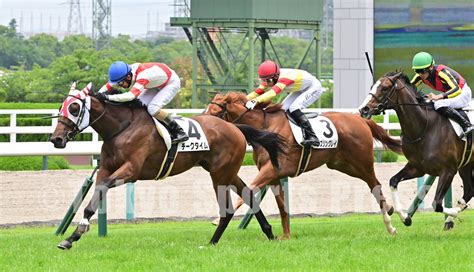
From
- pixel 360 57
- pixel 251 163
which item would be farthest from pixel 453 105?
pixel 360 57

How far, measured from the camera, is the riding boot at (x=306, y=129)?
11.2 metres

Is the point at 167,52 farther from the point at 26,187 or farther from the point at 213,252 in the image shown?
the point at 213,252

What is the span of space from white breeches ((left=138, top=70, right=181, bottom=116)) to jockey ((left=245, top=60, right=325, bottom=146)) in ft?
2.76

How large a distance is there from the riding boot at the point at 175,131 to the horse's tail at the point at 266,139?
2.39 feet

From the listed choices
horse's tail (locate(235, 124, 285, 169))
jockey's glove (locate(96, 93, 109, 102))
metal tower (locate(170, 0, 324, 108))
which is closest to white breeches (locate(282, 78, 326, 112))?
horse's tail (locate(235, 124, 285, 169))

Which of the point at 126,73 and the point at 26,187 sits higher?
the point at 126,73

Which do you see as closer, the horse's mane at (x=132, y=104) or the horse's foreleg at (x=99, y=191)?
the horse's foreleg at (x=99, y=191)

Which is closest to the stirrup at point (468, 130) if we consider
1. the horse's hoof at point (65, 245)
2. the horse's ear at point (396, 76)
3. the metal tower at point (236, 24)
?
the horse's ear at point (396, 76)

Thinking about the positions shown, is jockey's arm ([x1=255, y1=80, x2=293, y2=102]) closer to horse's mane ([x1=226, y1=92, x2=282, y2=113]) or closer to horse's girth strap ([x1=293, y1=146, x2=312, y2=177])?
horse's mane ([x1=226, y1=92, x2=282, y2=113])

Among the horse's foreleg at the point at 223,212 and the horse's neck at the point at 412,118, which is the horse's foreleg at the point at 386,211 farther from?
the horse's foreleg at the point at 223,212

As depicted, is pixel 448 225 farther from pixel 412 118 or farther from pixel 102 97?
pixel 102 97

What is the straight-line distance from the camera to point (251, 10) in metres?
33.1

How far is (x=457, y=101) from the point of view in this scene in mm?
10992

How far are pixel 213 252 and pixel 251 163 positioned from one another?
944cm
